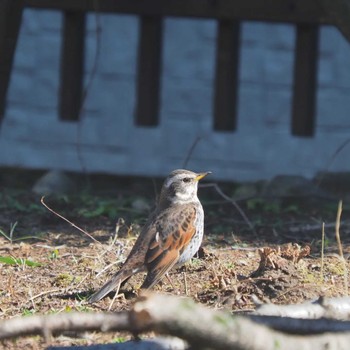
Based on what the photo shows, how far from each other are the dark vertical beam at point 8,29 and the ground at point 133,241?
3.76 ft

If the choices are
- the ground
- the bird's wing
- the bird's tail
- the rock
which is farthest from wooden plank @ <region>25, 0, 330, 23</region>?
the bird's tail

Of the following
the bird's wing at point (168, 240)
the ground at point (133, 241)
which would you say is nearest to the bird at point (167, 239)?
the bird's wing at point (168, 240)

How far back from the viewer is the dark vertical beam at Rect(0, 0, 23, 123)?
825 centimetres

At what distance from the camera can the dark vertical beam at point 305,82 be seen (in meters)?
11.1

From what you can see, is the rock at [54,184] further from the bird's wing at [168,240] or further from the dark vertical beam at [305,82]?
the bird's wing at [168,240]

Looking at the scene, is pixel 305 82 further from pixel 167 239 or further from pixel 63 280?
pixel 63 280

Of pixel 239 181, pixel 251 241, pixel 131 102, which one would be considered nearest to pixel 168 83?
pixel 131 102

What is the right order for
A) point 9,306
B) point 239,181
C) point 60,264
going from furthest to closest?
point 239,181 → point 60,264 → point 9,306

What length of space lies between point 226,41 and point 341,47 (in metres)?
1.19

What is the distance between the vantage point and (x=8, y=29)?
331 inches

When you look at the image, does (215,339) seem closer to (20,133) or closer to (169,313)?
(169,313)

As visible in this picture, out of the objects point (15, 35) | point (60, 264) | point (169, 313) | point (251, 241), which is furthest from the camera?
point (15, 35)

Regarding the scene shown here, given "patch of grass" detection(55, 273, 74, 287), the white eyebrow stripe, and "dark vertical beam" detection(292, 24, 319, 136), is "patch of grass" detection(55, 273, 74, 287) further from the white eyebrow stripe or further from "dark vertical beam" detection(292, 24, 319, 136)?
"dark vertical beam" detection(292, 24, 319, 136)

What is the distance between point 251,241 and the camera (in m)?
7.58
